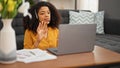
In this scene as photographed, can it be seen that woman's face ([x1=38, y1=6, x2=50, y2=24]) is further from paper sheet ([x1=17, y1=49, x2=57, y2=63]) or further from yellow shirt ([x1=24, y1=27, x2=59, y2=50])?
paper sheet ([x1=17, y1=49, x2=57, y2=63])

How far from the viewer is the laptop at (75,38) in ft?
4.49

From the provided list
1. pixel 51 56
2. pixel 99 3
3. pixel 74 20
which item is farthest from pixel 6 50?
pixel 99 3

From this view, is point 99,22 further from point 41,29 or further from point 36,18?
point 41,29

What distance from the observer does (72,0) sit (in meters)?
4.34

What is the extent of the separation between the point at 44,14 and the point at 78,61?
0.58 m

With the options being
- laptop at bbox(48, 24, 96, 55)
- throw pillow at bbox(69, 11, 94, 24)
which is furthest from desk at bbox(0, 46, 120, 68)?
throw pillow at bbox(69, 11, 94, 24)

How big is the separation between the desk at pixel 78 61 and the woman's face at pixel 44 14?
16.0 inches

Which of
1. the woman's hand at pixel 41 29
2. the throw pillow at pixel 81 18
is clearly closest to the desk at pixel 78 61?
the woman's hand at pixel 41 29

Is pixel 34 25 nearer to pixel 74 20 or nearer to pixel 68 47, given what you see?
pixel 68 47

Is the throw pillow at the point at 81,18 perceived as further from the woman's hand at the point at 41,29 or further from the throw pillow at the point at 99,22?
the woman's hand at the point at 41,29

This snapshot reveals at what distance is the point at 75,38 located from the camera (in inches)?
55.7

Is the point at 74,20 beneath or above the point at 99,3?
beneath

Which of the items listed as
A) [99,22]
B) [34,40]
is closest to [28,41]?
[34,40]

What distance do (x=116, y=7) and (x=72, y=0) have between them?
100 cm
